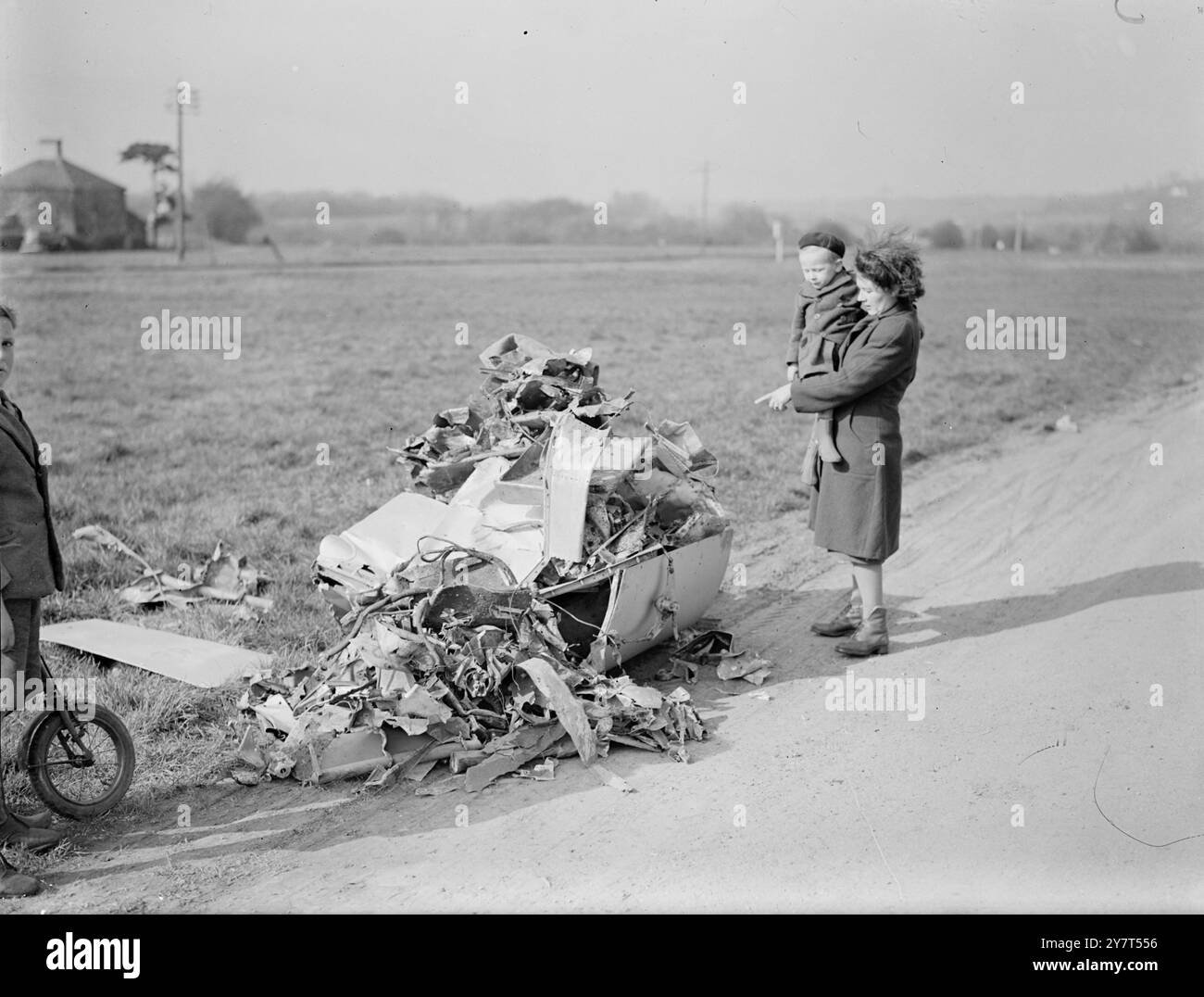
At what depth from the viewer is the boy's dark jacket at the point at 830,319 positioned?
21.2ft

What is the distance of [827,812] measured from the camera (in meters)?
4.76

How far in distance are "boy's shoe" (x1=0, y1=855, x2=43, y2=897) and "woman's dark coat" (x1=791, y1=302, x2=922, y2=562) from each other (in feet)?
13.7

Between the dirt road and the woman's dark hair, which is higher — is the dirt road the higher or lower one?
the lower one

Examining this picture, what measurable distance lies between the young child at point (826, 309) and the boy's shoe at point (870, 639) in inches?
35.9

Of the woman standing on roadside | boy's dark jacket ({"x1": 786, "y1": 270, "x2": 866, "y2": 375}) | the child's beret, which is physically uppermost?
the child's beret

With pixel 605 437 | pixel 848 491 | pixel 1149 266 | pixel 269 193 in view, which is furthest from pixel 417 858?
pixel 269 193

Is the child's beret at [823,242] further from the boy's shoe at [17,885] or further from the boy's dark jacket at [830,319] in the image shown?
the boy's shoe at [17,885]

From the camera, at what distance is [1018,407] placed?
13484mm

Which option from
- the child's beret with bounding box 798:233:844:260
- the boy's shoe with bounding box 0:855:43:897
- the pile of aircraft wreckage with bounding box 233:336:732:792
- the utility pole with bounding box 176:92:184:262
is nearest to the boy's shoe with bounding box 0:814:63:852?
the boy's shoe with bounding box 0:855:43:897

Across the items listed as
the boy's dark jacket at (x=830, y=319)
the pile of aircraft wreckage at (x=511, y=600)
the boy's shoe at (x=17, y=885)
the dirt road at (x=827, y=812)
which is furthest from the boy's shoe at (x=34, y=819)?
the boy's dark jacket at (x=830, y=319)

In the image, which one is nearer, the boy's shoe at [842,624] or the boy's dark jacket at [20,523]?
the boy's dark jacket at [20,523]

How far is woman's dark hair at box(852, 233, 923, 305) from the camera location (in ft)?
20.1

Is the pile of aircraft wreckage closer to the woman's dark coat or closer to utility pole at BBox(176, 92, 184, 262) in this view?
the woman's dark coat
